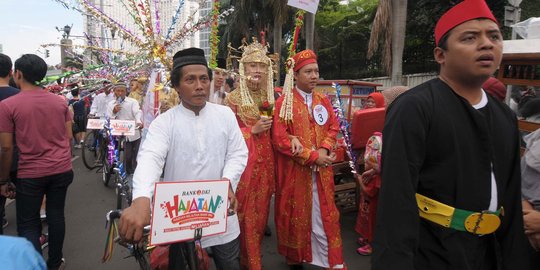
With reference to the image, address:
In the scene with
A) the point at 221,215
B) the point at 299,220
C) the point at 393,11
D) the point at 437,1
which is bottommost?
the point at 299,220

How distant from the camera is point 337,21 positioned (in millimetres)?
21719

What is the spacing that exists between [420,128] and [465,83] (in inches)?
13.1

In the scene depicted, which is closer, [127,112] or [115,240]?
[115,240]

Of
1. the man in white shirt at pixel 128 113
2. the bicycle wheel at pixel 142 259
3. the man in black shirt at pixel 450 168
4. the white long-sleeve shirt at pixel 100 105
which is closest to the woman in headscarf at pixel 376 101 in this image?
the man in black shirt at pixel 450 168

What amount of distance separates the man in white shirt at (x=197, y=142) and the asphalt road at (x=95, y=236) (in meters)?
1.68

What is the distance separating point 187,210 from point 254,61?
1.98 meters

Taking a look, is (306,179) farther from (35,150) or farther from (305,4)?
(35,150)

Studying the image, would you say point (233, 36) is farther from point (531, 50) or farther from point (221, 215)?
point (221, 215)

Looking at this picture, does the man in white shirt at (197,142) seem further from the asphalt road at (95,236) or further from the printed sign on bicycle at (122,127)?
the printed sign on bicycle at (122,127)

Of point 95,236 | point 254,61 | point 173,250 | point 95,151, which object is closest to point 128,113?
point 95,151

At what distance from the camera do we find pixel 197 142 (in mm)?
2133

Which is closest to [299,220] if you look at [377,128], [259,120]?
[259,120]

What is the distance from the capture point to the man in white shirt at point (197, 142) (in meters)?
2.05

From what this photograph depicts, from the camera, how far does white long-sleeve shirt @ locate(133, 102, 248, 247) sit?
2037 millimetres
